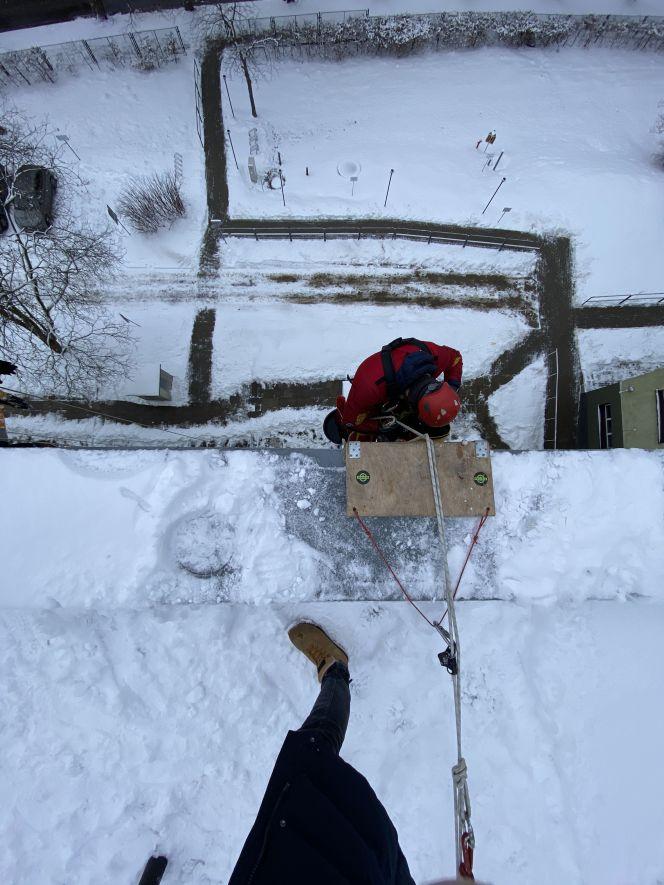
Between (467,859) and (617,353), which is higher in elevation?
(617,353)

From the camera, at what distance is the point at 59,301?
9.70m

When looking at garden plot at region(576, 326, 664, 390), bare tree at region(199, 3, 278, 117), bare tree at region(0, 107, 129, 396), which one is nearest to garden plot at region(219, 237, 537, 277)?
garden plot at region(576, 326, 664, 390)

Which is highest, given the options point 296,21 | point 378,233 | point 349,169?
point 296,21

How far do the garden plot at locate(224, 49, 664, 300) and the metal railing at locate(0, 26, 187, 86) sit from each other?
260cm

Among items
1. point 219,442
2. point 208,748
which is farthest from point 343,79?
point 208,748

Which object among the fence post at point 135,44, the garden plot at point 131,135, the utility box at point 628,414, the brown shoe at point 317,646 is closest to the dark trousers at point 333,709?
the brown shoe at point 317,646

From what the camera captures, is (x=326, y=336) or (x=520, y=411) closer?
(x=520, y=411)

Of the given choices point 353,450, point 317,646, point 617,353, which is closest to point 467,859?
point 317,646

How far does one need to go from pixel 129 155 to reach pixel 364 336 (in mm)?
8322

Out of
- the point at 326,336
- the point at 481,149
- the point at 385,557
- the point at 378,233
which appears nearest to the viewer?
the point at 385,557

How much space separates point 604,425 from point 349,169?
903 centimetres

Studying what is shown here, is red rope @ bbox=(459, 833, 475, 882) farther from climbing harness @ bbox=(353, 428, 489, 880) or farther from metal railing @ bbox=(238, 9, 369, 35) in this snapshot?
metal railing @ bbox=(238, 9, 369, 35)

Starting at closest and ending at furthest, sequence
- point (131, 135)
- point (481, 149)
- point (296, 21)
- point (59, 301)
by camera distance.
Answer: point (59, 301) < point (481, 149) < point (131, 135) < point (296, 21)

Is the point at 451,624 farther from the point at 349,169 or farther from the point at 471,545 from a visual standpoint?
the point at 349,169
